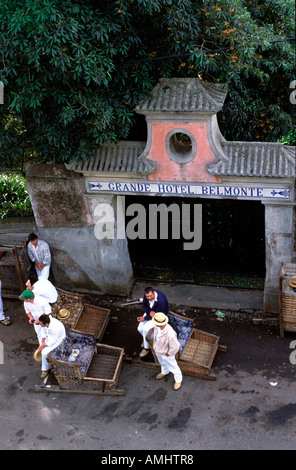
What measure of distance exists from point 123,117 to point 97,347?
4.05 meters

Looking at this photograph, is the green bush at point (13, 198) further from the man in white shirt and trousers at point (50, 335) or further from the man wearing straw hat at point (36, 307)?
the man in white shirt and trousers at point (50, 335)

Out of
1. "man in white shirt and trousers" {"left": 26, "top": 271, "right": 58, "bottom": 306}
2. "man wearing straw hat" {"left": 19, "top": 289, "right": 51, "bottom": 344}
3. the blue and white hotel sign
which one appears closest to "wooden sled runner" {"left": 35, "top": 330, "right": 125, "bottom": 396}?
"man wearing straw hat" {"left": 19, "top": 289, "right": 51, "bottom": 344}

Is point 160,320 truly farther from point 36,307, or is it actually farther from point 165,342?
point 36,307

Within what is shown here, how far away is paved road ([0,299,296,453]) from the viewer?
706 centimetres

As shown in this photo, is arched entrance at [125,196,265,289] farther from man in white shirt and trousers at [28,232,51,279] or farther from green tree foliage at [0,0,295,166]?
man in white shirt and trousers at [28,232,51,279]

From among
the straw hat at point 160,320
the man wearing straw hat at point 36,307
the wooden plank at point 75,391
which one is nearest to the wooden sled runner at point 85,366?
the wooden plank at point 75,391

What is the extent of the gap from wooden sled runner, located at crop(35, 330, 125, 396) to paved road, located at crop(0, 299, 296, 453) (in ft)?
0.48

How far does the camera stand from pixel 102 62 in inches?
295

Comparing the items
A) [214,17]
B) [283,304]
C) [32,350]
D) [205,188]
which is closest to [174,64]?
[214,17]

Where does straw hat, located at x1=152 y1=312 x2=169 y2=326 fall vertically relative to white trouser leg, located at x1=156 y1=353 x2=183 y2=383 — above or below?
above

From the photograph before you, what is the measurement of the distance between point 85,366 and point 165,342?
5.08 ft

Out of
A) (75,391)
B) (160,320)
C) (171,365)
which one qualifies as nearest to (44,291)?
(75,391)

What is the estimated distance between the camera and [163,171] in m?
8.96

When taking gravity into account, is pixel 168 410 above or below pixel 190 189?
below
